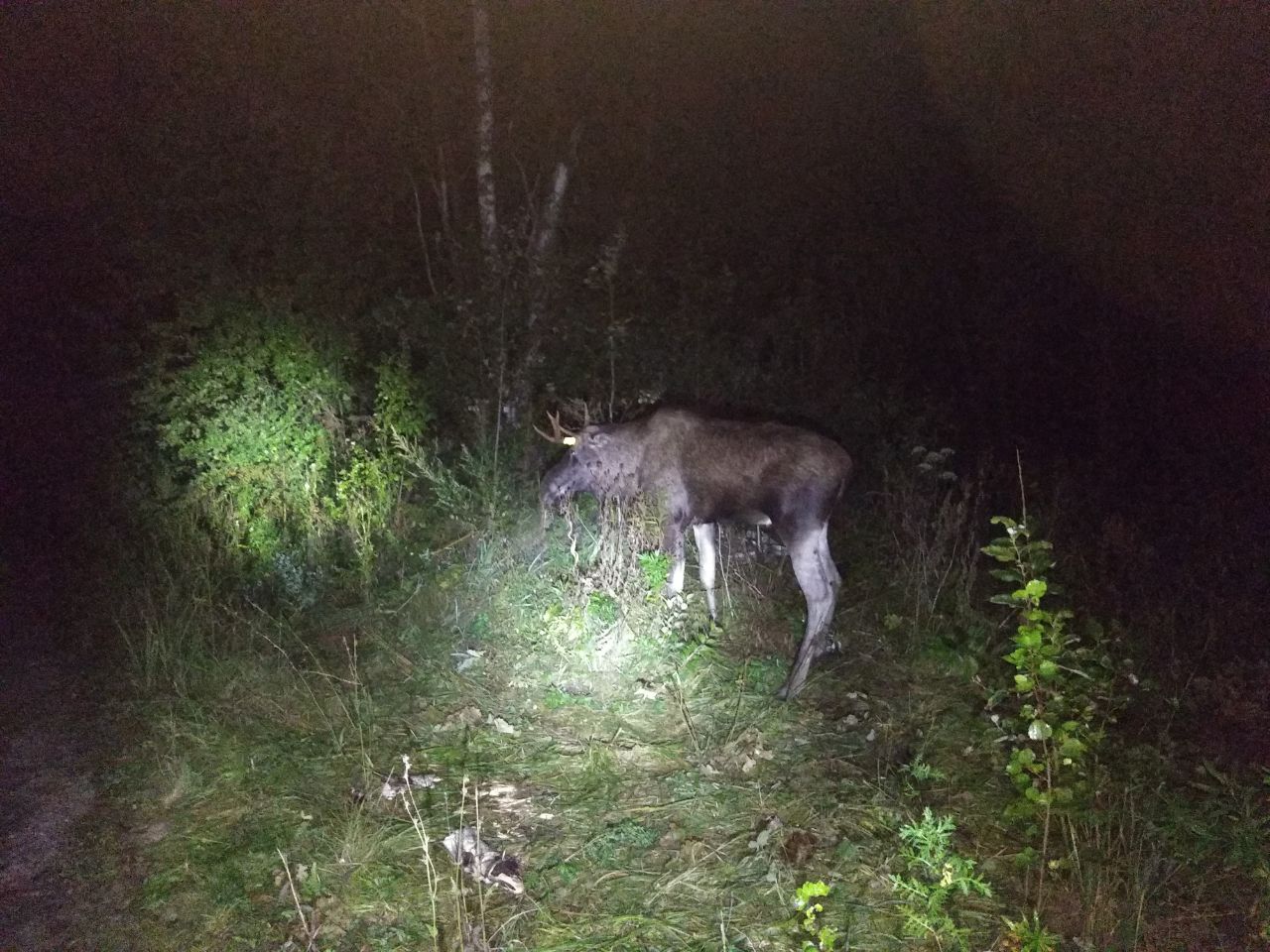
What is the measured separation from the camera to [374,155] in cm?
1068

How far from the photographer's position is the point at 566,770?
503 cm

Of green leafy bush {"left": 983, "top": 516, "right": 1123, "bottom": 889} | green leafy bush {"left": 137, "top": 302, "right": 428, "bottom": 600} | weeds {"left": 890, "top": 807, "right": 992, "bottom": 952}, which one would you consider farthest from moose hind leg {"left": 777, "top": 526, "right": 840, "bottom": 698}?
green leafy bush {"left": 137, "top": 302, "right": 428, "bottom": 600}

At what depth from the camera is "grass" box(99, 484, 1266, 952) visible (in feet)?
12.8

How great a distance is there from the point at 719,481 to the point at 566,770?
2.27 m

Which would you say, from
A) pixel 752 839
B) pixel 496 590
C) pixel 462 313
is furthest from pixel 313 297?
pixel 752 839

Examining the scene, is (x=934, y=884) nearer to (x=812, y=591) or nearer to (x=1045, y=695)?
(x=1045, y=695)

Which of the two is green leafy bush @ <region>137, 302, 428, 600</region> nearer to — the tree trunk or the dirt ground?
the dirt ground

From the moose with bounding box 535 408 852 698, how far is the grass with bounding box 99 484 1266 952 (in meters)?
0.35

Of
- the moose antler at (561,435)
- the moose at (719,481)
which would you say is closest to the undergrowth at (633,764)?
the moose at (719,481)

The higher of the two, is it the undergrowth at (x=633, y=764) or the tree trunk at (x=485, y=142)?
the tree trunk at (x=485, y=142)

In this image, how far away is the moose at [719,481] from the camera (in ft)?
19.6

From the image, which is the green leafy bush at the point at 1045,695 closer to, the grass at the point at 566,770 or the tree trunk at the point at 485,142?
the grass at the point at 566,770

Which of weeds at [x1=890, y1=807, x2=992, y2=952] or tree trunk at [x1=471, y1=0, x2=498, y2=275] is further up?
tree trunk at [x1=471, y1=0, x2=498, y2=275]

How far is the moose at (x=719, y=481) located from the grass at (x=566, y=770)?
355 mm
